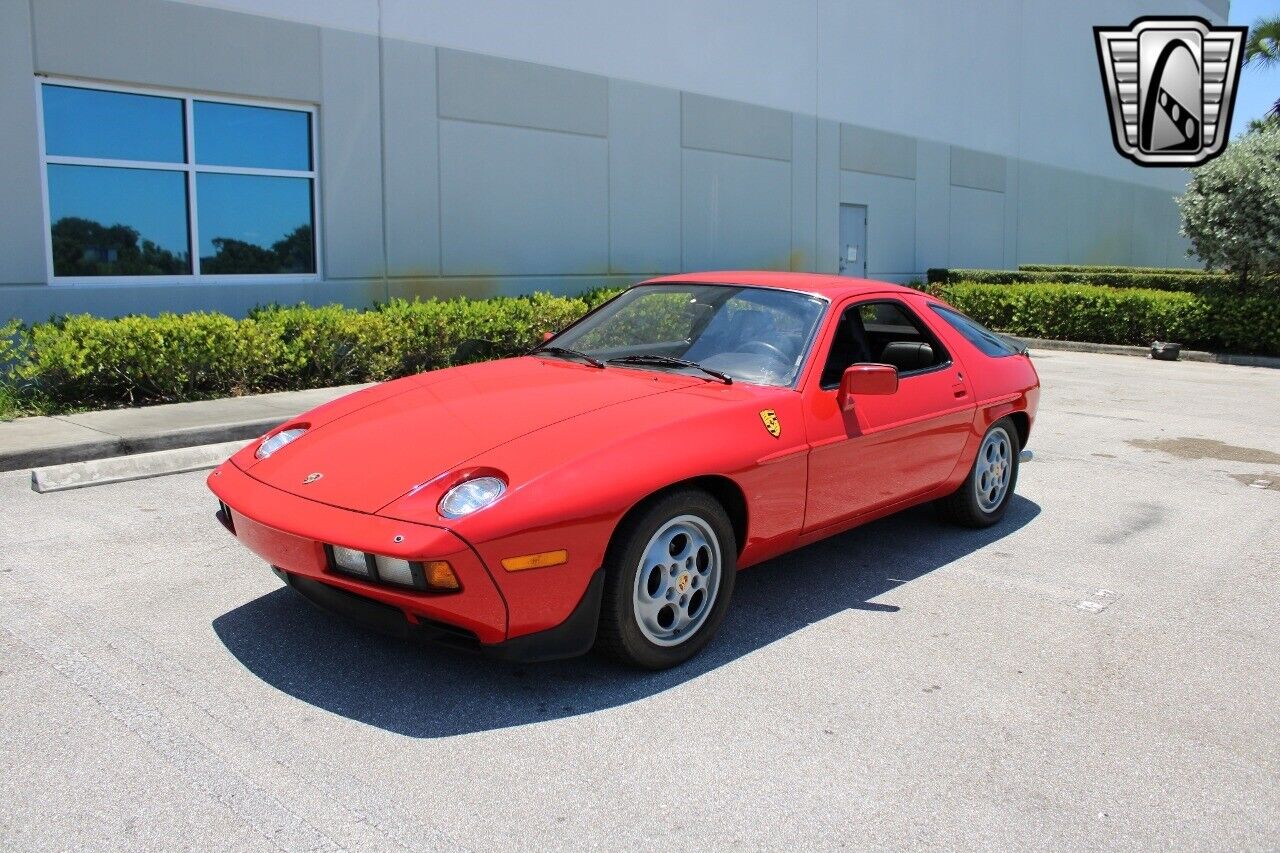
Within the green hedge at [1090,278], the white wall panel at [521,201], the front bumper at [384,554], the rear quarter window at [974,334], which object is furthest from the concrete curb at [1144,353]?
the front bumper at [384,554]

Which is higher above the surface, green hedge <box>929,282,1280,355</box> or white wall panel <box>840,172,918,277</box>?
white wall panel <box>840,172,918,277</box>

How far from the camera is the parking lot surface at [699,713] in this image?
122 inches

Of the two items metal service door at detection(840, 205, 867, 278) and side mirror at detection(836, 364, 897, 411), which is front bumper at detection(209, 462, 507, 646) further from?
metal service door at detection(840, 205, 867, 278)

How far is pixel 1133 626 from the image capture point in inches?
189

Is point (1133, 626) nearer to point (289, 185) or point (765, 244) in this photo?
point (289, 185)

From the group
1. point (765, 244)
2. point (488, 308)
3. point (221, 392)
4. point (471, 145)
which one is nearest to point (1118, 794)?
point (221, 392)

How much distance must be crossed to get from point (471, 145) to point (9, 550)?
31.6ft

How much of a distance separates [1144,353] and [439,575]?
16844 mm

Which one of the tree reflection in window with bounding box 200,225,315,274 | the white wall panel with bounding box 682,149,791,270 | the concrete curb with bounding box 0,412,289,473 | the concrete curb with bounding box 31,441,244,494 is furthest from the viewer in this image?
the white wall panel with bounding box 682,149,791,270

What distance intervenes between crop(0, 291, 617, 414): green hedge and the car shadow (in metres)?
3.38
